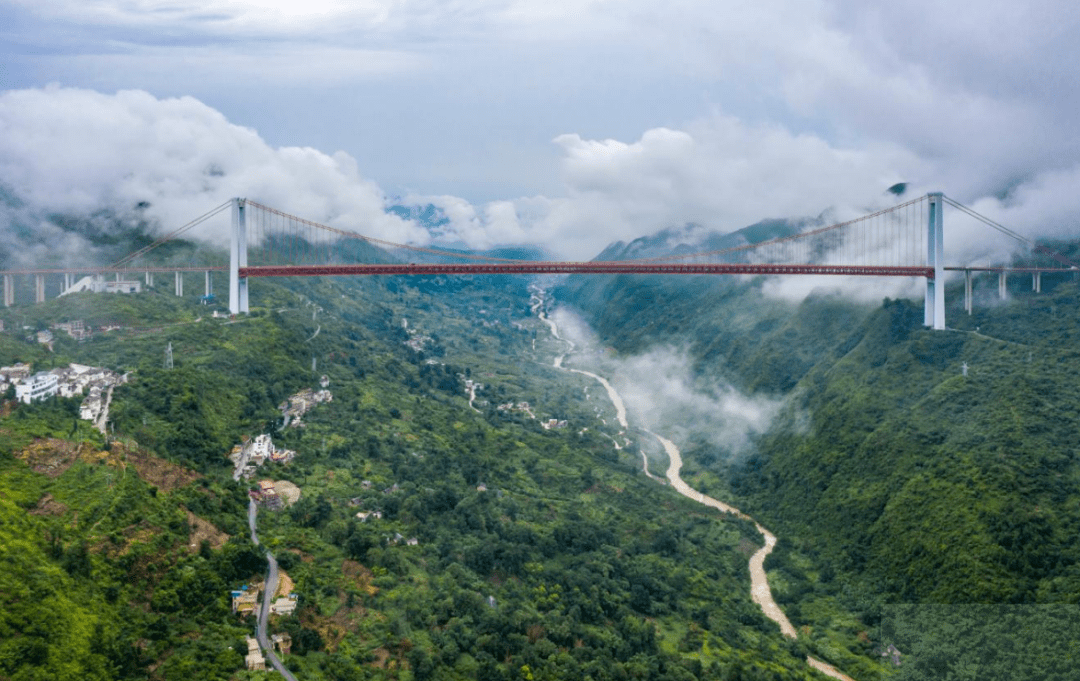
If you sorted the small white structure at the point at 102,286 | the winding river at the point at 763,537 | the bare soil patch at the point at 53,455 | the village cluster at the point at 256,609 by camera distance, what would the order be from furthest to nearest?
the small white structure at the point at 102,286 → the winding river at the point at 763,537 → the bare soil patch at the point at 53,455 → the village cluster at the point at 256,609

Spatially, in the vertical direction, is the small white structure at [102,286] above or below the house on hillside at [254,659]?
above

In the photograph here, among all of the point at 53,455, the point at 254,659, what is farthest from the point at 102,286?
the point at 254,659

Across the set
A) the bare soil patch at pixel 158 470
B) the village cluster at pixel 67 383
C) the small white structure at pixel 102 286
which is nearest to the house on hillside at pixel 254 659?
the bare soil patch at pixel 158 470

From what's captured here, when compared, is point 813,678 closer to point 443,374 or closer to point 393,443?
point 393,443

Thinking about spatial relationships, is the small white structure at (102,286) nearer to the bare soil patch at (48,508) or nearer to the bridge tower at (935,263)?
the bare soil patch at (48,508)

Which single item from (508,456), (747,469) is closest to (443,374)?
(508,456)

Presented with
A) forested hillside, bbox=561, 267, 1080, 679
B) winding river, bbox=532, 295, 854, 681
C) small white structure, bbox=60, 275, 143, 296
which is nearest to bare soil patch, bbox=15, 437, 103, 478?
winding river, bbox=532, 295, 854, 681
